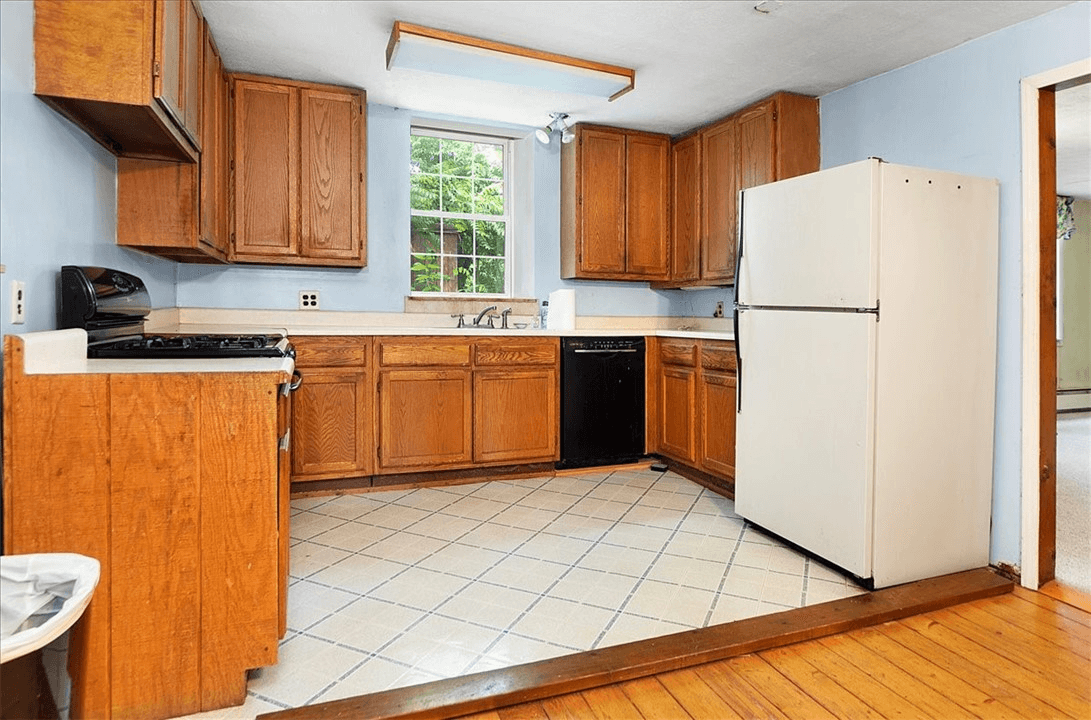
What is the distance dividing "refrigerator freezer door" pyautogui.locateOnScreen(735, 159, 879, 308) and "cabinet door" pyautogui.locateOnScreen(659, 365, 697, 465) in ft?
3.41

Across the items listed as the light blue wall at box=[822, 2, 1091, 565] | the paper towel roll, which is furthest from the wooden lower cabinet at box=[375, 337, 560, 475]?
the light blue wall at box=[822, 2, 1091, 565]

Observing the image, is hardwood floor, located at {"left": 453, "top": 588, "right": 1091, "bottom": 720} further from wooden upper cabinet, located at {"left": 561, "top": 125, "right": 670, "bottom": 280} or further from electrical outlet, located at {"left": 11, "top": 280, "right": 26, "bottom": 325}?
wooden upper cabinet, located at {"left": 561, "top": 125, "right": 670, "bottom": 280}

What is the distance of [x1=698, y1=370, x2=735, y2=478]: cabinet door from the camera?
11.4ft

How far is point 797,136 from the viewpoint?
141 inches

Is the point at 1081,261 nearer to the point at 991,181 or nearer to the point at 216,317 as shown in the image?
the point at 991,181

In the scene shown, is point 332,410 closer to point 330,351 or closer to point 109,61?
point 330,351

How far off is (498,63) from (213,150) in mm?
1421

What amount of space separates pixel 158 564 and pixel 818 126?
3.75 meters

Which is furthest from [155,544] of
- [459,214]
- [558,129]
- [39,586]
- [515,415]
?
[558,129]

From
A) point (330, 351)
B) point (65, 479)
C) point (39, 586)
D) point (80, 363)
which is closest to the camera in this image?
point (39, 586)

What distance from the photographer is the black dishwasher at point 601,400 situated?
3986mm

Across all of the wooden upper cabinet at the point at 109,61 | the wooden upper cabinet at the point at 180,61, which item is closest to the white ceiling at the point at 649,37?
the wooden upper cabinet at the point at 180,61

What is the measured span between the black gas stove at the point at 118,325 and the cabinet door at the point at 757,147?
9.10 ft

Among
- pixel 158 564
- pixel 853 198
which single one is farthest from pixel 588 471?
pixel 158 564
